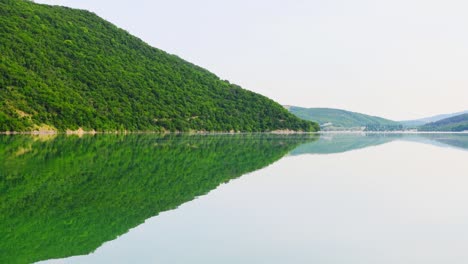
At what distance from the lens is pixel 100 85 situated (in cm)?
11738

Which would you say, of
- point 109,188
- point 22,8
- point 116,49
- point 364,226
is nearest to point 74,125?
point 22,8

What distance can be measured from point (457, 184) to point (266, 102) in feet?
448

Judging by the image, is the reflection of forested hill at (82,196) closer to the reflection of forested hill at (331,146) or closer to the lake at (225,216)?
the lake at (225,216)

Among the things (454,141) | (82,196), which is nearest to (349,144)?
(454,141)

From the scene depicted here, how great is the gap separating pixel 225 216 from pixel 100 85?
10625cm

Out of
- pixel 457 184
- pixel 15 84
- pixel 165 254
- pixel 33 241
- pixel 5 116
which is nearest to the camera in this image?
pixel 165 254

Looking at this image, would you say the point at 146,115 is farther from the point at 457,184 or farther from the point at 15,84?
the point at 457,184

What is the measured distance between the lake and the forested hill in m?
59.3

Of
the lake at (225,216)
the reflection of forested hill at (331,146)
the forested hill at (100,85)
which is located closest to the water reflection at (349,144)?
the reflection of forested hill at (331,146)

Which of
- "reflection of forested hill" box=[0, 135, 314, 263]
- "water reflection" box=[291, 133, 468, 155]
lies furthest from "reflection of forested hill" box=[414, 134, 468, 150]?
"reflection of forested hill" box=[0, 135, 314, 263]

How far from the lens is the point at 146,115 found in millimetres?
116562

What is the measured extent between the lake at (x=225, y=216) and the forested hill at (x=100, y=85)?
59.3m

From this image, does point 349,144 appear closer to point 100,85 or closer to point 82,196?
point 82,196

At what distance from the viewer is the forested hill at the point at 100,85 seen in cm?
8962
